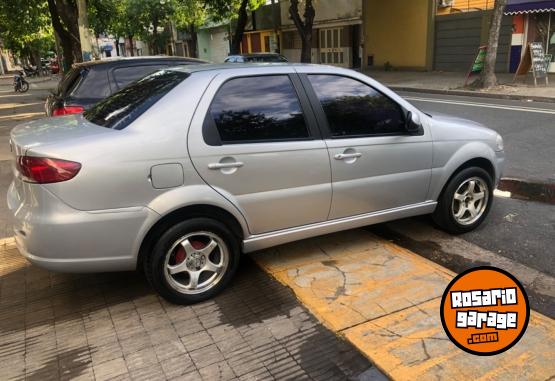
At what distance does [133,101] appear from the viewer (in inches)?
147

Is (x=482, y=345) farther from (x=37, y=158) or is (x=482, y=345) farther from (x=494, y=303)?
(x=37, y=158)

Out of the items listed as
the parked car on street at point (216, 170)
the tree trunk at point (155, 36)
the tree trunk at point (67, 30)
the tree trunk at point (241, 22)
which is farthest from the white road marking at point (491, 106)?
the tree trunk at point (155, 36)

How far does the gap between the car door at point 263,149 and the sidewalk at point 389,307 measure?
474 mm

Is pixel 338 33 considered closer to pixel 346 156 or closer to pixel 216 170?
pixel 346 156

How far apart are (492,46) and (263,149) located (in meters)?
14.1

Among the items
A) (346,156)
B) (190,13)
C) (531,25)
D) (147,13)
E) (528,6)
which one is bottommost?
(346,156)

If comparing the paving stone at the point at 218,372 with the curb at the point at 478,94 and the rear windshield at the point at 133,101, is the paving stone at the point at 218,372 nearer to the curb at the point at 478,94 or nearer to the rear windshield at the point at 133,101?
the rear windshield at the point at 133,101

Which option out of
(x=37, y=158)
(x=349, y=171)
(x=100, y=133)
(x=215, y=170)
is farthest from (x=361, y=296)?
(x=37, y=158)

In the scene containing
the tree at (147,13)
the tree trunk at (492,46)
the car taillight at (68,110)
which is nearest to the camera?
the car taillight at (68,110)

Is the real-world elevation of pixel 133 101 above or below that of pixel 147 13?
below

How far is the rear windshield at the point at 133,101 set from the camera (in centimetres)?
350

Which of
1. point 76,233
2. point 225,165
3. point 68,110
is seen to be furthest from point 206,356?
point 68,110

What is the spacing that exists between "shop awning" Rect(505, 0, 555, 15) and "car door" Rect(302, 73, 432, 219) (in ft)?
52.5

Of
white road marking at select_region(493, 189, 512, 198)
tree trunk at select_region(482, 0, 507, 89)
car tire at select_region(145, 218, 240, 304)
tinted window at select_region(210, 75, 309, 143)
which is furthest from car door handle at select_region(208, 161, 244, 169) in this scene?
tree trunk at select_region(482, 0, 507, 89)
